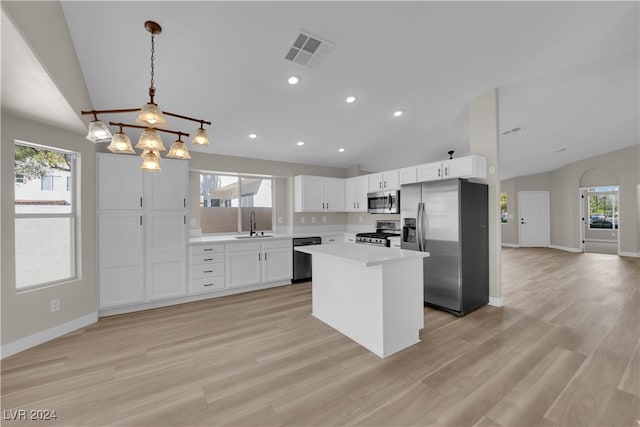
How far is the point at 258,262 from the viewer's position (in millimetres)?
4527

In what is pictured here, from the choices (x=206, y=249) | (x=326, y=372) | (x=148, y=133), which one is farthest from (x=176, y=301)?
(x=148, y=133)

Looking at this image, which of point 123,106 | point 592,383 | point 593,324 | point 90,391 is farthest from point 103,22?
point 593,324

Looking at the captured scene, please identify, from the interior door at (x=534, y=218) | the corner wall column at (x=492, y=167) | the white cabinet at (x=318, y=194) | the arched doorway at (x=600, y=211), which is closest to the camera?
the corner wall column at (x=492, y=167)

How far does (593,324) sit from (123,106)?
5.97 m

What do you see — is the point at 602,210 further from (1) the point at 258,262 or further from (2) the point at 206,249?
(2) the point at 206,249

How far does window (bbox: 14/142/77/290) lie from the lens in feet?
8.75

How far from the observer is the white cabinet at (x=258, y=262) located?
14.1 feet

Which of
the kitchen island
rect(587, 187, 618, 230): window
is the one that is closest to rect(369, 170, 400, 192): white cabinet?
the kitchen island

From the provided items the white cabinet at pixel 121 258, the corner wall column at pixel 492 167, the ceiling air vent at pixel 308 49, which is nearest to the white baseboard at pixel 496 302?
the corner wall column at pixel 492 167

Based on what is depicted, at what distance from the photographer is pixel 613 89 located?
12.8 feet

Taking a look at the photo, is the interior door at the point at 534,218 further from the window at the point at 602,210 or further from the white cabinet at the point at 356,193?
the white cabinet at the point at 356,193

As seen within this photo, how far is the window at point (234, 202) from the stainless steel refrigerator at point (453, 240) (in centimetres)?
300

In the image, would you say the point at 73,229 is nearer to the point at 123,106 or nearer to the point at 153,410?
the point at 123,106

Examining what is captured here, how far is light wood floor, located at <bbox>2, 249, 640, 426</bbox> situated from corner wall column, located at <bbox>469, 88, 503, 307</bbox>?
1.34 ft
